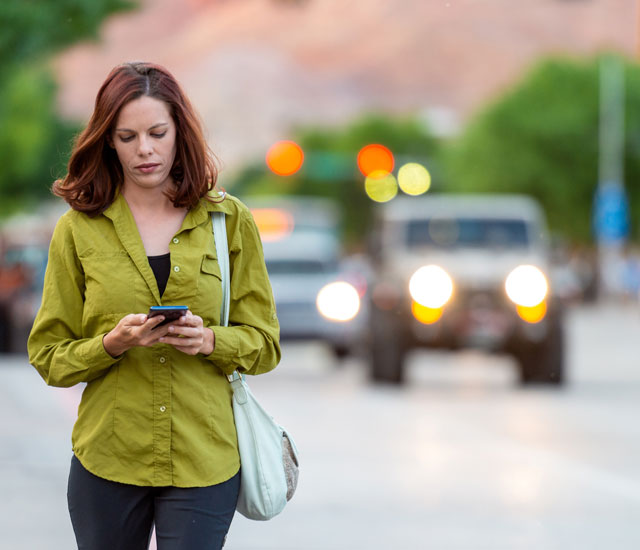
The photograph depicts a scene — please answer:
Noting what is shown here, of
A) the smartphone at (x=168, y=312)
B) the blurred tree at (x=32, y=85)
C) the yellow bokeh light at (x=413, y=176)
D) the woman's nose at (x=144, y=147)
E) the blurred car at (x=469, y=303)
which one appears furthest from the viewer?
the yellow bokeh light at (x=413, y=176)

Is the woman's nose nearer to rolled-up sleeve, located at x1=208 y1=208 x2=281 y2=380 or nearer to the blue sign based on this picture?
rolled-up sleeve, located at x1=208 y1=208 x2=281 y2=380

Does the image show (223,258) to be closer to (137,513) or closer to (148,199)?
(148,199)

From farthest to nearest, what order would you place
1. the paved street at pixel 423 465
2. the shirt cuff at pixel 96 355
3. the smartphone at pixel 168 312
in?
the paved street at pixel 423 465 → the shirt cuff at pixel 96 355 → the smartphone at pixel 168 312

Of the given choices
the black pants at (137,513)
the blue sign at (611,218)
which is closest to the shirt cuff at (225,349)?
the black pants at (137,513)

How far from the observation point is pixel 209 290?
13.5 ft

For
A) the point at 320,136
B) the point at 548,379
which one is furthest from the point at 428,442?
the point at 320,136

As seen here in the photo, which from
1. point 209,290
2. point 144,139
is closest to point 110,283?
point 209,290

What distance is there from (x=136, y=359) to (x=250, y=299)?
0.34m

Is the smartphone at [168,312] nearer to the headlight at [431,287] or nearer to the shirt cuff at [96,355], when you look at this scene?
the shirt cuff at [96,355]

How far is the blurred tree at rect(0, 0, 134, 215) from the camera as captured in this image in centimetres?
1930

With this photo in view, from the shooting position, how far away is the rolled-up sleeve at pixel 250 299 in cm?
421

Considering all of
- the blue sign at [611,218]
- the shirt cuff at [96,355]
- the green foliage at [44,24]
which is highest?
the green foliage at [44,24]

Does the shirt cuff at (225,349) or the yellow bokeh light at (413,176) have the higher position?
the yellow bokeh light at (413,176)

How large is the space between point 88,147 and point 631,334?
33618 millimetres
